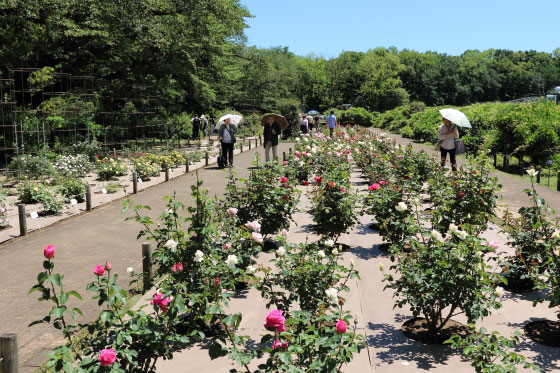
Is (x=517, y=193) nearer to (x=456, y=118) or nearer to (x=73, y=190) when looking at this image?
(x=456, y=118)

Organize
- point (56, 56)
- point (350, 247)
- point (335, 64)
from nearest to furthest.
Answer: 1. point (350, 247)
2. point (56, 56)
3. point (335, 64)

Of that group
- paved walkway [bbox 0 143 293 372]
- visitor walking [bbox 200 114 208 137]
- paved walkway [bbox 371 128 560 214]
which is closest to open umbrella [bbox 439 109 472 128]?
paved walkway [bbox 371 128 560 214]

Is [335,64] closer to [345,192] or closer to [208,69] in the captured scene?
[208,69]

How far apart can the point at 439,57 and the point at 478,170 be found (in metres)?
128

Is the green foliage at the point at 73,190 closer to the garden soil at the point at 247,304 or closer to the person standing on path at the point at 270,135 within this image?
the garden soil at the point at 247,304

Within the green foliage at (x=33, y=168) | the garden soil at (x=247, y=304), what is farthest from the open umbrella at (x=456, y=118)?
the green foliage at (x=33, y=168)

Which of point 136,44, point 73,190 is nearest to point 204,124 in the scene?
point 136,44

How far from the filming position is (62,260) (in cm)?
756

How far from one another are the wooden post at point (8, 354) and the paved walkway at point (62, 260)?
1.05 meters

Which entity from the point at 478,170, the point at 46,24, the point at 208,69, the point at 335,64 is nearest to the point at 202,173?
the point at 46,24

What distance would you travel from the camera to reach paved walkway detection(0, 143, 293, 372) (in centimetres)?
506

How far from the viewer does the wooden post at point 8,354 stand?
3.29 m

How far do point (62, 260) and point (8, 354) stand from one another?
4516 mm

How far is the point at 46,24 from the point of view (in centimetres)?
1966
